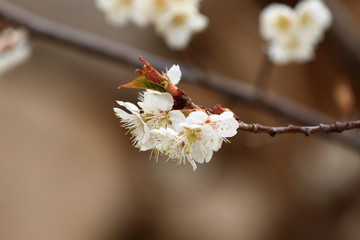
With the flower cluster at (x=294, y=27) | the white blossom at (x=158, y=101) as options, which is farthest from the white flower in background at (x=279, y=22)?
the white blossom at (x=158, y=101)

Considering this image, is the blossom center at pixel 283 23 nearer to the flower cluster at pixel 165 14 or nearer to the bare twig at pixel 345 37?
the flower cluster at pixel 165 14

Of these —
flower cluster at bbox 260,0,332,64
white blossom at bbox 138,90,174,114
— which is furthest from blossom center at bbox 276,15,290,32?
white blossom at bbox 138,90,174,114

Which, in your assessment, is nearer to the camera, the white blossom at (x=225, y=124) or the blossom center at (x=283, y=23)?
the white blossom at (x=225, y=124)

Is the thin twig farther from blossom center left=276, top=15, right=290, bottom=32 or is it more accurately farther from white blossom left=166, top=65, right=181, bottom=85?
white blossom left=166, top=65, right=181, bottom=85

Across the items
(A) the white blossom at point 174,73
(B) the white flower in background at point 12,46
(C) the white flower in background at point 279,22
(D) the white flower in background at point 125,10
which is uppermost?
(C) the white flower in background at point 279,22

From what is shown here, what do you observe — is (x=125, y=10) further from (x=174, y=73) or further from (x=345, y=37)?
(x=345, y=37)

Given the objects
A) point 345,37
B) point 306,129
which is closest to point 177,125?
point 306,129

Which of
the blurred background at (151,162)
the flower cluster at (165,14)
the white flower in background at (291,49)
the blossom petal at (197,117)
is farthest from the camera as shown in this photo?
the blurred background at (151,162)
